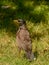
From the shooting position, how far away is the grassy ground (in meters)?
6.98

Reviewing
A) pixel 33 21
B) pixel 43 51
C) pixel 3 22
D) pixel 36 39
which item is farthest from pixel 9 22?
pixel 43 51

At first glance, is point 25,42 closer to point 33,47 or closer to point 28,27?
point 33,47

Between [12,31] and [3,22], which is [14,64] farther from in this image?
[3,22]

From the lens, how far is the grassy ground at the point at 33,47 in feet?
22.9

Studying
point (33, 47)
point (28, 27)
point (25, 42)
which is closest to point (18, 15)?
point (28, 27)

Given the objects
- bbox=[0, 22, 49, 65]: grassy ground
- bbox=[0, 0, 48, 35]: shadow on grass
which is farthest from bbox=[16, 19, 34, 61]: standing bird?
bbox=[0, 0, 48, 35]: shadow on grass

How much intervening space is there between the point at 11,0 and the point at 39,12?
1357 millimetres

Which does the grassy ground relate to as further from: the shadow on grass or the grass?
the shadow on grass

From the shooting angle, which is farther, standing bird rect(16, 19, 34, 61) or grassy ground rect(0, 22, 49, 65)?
grassy ground rect(0, 22, 49, 65)

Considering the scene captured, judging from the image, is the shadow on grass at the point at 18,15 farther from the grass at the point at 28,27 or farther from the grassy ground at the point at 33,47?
the grassy ground at the point at 33,47

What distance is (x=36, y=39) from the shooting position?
8.02 m

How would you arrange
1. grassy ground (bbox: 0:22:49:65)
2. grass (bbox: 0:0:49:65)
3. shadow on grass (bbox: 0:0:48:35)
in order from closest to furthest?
grassy ground (bbox: 0:22:49:65) < grass (bbox: 0:0:49:65) < shadow on grass (bbox: 0:0:48:35)

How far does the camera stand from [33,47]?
24.9 ft

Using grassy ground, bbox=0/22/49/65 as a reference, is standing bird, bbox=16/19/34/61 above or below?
above
